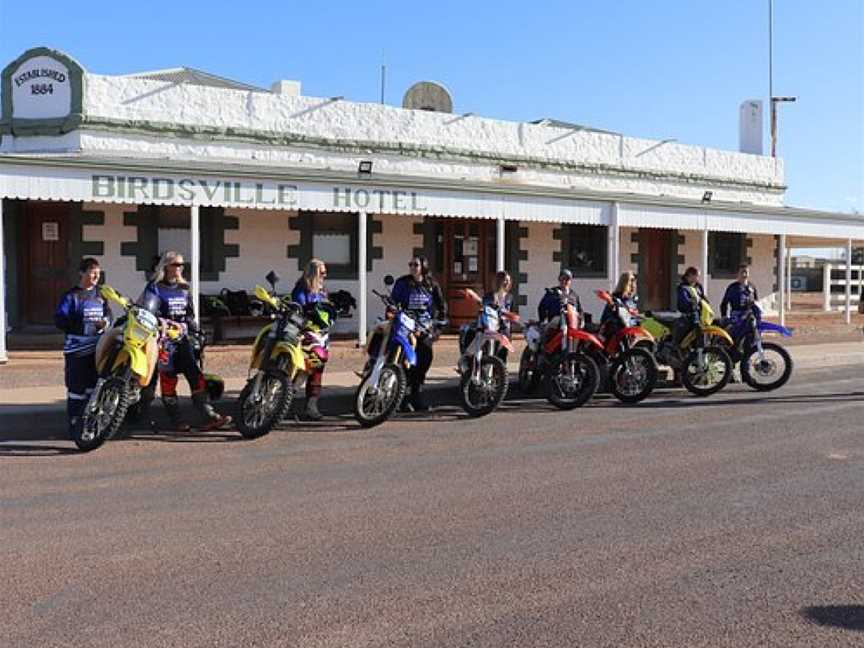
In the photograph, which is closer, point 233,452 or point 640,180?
point 233,452

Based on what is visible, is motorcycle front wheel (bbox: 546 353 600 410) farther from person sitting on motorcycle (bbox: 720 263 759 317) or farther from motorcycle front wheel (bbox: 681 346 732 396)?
person sitting on motorcycle (bbox: 720 263 759 317)

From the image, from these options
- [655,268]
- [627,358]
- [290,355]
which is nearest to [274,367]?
[290,355]

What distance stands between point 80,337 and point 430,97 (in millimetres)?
13977

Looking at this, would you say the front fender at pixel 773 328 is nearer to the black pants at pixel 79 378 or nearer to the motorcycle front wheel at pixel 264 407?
the motorcycle front wheel at pixel 264 407

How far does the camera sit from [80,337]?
8.40 m

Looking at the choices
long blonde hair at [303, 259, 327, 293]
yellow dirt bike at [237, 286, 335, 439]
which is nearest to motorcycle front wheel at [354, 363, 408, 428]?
yellow dirt bike at [237, 286, 335, 439]

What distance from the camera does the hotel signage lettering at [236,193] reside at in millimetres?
13383

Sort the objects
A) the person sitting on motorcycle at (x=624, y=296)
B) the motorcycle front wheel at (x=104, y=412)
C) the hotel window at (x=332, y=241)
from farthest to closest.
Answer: the hotel window at (x=332, y=241) < the person sitting on motorcycle at (x=624, y=296) < the motorcycle front wheel at (x=104, y=412)

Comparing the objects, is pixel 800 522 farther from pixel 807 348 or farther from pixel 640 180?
pixel 640 180

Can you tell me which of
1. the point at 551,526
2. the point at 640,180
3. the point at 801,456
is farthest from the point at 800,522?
the point at 640,180

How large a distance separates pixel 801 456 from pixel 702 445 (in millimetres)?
900

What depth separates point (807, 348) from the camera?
18.2 meters

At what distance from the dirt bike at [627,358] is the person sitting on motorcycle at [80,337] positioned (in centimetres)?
591

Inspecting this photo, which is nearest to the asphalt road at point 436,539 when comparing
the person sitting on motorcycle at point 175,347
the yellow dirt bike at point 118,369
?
the yellow dirt bike at point 118,369
